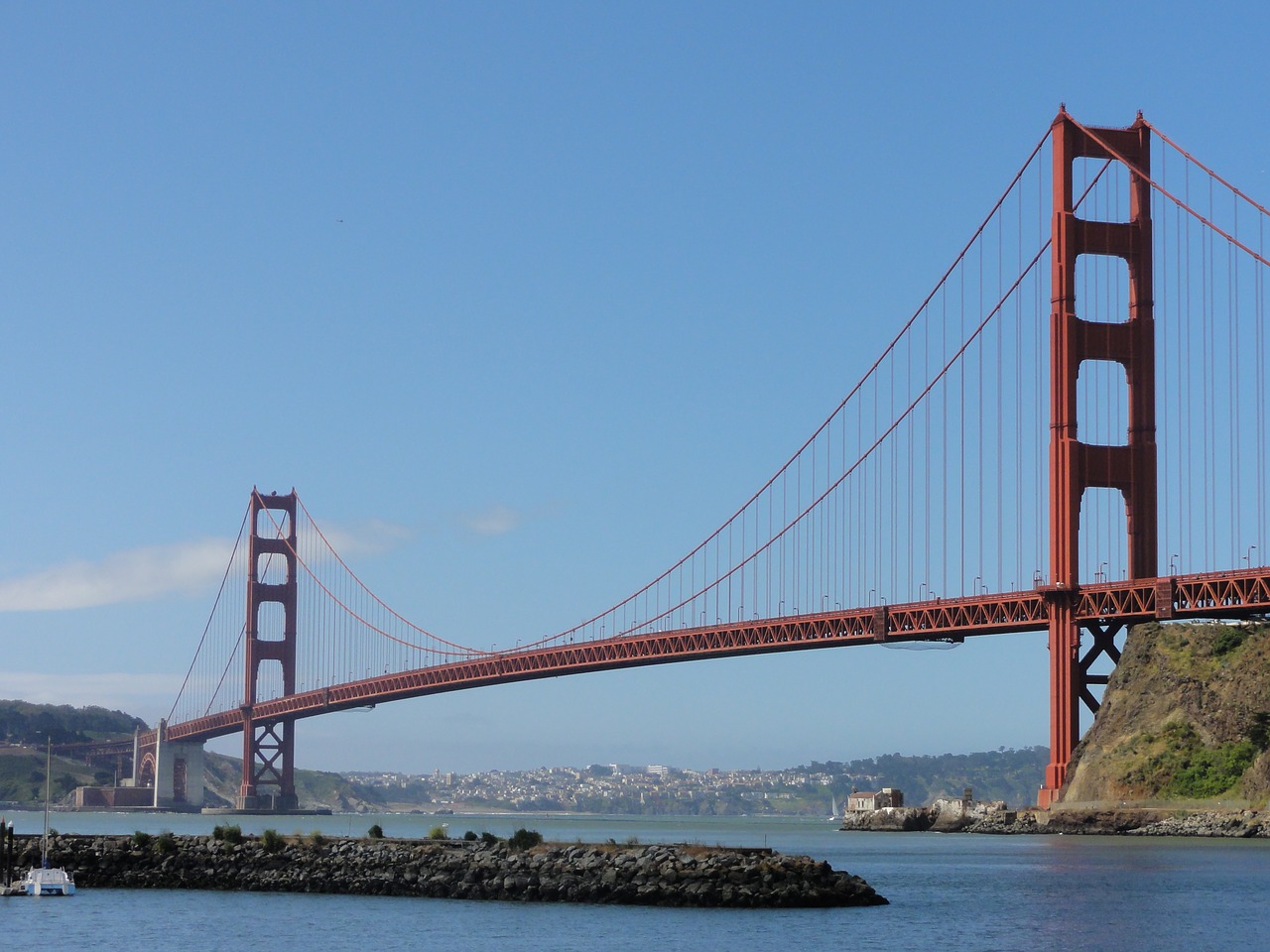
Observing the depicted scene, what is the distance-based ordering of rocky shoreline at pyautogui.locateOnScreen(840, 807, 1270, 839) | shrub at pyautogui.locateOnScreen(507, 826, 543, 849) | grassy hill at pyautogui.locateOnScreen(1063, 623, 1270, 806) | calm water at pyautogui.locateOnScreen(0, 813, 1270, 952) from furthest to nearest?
grassy hill at pyautogui.locateOnScreen(1063, 623, 1270, 806) < rocky shoreline at pyautogui.locateOnScreen(840, 807, 1270, 839) < shrub at pyautogui.locateOnScreen(507, 826, 543, 849) < calm water at pyautogui.locateOnScreen(0, 813, 1270, 952)

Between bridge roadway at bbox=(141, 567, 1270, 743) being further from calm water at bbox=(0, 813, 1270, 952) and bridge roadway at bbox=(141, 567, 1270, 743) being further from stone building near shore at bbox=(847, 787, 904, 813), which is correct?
calm water at bbox=(0, 813, 1270, 952)

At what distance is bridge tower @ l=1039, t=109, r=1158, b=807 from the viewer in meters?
70.3

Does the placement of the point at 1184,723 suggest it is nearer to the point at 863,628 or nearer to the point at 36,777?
the point at 863,628

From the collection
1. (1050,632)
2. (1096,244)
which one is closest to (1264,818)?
(1050,632)

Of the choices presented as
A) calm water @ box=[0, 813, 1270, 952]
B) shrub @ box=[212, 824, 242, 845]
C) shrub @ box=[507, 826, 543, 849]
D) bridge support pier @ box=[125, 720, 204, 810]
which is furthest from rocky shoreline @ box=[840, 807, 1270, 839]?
bridge support pier @ box=[125, 720, 204, 810]

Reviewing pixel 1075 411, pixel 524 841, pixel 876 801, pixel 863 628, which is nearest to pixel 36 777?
pixel 876 801

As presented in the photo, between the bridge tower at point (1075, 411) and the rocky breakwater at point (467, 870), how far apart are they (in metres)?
30.9

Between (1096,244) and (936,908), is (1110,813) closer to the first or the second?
(1096,244)

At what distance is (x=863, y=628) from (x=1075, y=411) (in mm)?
12075

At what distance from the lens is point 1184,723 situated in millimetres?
69188

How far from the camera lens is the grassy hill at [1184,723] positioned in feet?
219

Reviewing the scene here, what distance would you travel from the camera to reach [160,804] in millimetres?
135375

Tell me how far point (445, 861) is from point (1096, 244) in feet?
128

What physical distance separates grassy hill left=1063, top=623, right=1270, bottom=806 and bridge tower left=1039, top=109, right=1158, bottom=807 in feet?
3.96
